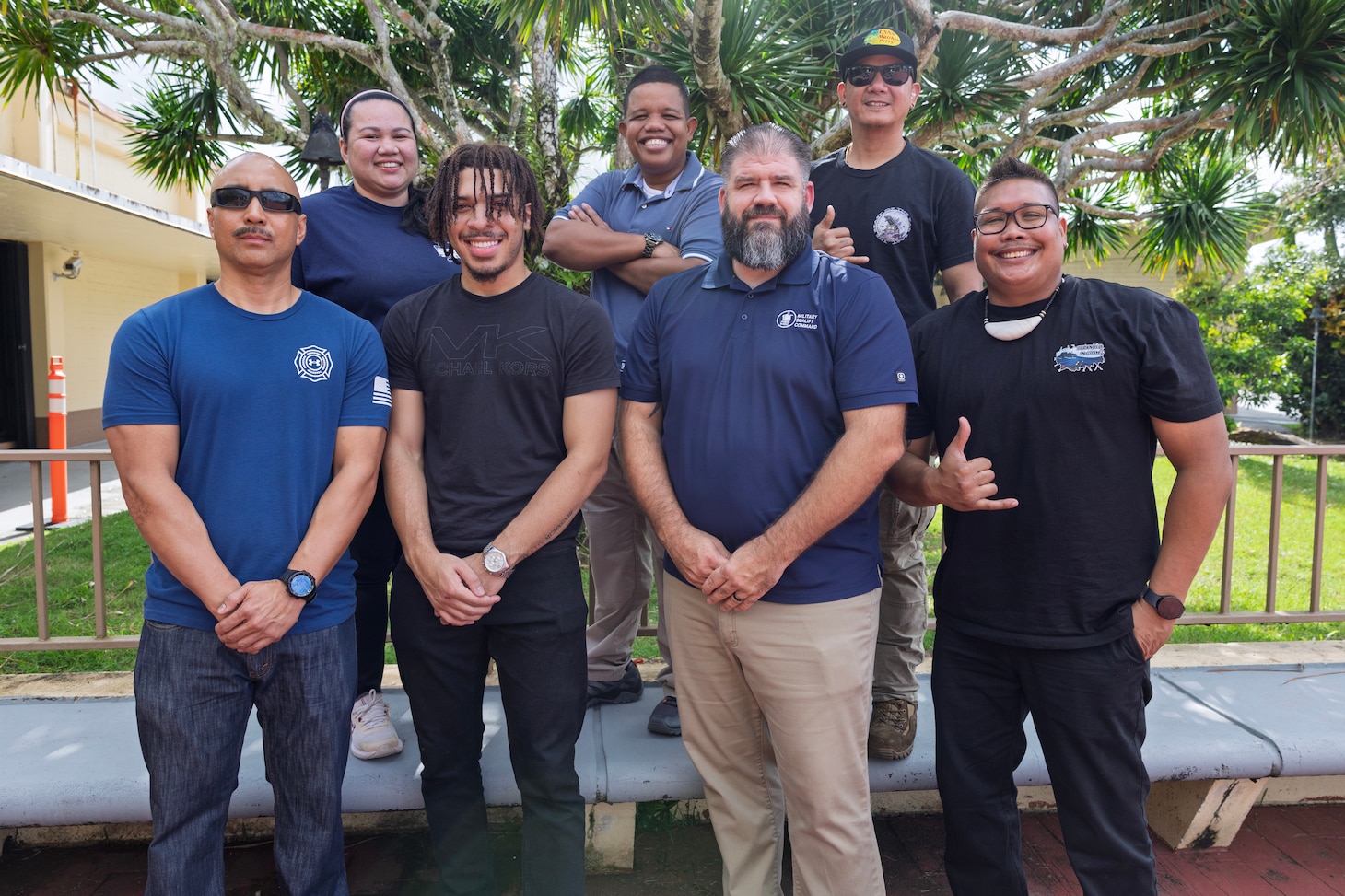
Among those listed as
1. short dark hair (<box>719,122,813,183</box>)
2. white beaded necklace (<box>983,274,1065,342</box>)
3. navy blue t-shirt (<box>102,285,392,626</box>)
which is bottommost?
navy blue t-shirt (<box>102,285,392,626</box>)

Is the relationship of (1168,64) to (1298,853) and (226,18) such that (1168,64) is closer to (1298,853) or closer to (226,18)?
(1298,853)

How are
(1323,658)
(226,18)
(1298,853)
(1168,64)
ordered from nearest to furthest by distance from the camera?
1. (1298,853)
2. (1323,658)
3. (226,18)
4. (1168,64)

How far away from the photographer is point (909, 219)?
2768 millimetres

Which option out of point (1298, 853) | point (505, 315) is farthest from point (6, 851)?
point (1298, 853)

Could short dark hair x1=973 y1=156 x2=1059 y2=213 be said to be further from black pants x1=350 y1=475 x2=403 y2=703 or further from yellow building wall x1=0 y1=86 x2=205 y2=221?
yellow building wall x1=0 y1=86 x2=205 y2=221

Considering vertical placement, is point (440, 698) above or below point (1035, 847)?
above

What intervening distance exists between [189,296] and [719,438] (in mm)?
1417

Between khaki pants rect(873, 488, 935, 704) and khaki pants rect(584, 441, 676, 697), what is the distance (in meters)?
0.79

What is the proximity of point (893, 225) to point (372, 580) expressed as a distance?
2.05m

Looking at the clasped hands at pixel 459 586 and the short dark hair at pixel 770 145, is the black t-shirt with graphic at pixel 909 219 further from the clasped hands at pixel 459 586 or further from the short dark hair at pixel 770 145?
the clasped hands at pixel 459 586

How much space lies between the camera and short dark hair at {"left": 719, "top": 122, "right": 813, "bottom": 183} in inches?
94.3

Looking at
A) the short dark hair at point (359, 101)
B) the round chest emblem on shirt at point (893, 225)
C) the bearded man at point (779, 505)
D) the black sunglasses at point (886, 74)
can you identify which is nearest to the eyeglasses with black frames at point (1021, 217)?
the bearded man at point (779, 505)

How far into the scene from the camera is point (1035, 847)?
129 inches

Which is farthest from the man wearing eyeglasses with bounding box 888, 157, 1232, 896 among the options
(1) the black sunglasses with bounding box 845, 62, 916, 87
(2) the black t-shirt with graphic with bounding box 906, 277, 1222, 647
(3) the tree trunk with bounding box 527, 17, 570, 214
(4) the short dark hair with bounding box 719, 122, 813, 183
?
(3) the tree trunk with bounding box 527, 17, 570, 214
